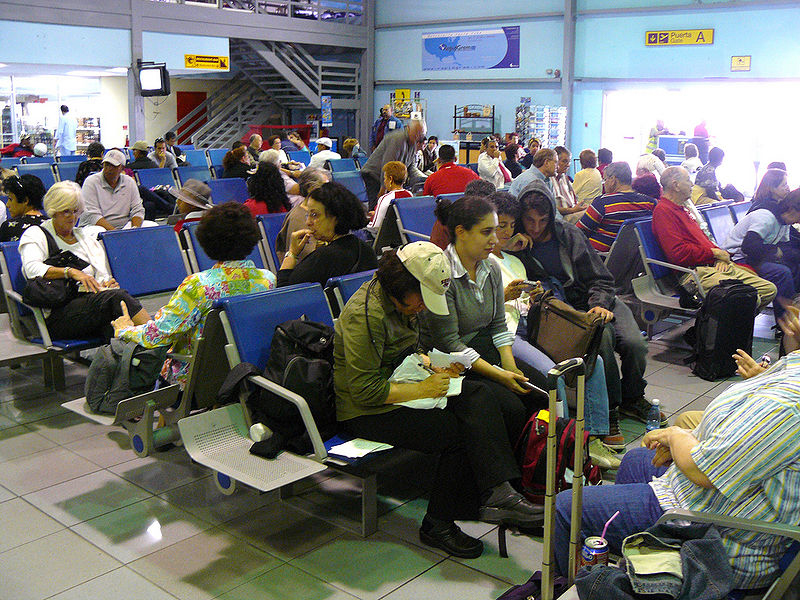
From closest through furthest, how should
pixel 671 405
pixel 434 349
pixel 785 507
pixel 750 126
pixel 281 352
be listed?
1. pixel 785 507
2. pixel 281 352
3. pixel 434 349
4. pixel 671 405
5. pixel 750 126

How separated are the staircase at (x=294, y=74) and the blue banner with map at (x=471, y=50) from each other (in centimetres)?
208

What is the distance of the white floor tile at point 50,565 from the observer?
284 centimetres

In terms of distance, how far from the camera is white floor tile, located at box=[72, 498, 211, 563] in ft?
10.2

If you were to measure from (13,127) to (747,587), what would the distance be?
17.2 meters

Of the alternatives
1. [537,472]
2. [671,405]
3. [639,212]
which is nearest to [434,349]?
[537,472]

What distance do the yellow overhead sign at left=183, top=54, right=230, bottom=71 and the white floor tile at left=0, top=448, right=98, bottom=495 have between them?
13.5m

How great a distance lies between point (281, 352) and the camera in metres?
3.15

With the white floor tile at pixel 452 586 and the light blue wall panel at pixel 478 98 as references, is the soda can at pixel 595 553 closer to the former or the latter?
the white floor tile at pixel 452 586

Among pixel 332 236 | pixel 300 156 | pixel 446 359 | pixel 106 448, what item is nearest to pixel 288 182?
pixel 300 156

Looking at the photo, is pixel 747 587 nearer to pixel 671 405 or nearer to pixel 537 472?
pixel 537 472

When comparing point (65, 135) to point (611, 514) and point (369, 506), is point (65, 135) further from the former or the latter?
point (611, 514)

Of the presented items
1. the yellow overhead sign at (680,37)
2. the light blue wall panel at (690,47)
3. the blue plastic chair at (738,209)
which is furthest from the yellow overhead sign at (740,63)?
the blue plastic chair at (738,209)

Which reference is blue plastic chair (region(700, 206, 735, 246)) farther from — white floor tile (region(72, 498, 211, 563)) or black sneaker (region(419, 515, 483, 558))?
white floor tile (region(72, 498, 211, 563))

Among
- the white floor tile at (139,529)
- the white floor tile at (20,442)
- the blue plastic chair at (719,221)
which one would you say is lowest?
the white floor tile at (139,529)
